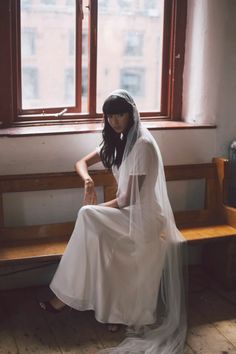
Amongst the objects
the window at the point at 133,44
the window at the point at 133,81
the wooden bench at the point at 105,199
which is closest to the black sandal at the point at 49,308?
the wooden bench at the point at 105,199

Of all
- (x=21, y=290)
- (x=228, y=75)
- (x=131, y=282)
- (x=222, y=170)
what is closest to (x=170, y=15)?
(x=228, y=75)

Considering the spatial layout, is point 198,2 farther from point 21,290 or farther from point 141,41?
point 21,290

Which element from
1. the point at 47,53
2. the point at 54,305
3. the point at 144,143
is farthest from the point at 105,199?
the point at 47,53

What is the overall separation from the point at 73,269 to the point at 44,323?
14.1 inches

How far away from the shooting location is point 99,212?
108 inches

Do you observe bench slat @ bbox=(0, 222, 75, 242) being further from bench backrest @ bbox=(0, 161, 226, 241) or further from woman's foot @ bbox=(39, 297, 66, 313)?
woman's foot @ bbox=(39, 297, 66, 313)

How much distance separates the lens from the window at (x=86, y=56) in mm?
3137

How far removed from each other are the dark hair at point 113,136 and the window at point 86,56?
494mm

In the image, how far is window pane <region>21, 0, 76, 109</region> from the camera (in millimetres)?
3141

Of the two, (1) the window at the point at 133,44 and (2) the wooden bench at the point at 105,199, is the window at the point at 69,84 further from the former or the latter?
(2) the wooden bench at the point at 105,199

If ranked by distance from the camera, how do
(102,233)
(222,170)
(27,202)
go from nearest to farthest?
(102,233) → (27,202) → (222,170)

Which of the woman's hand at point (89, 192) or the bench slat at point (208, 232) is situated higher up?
the woman's hand at point (89, 192)

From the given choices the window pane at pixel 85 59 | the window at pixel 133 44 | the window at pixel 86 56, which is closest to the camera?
the window at pixel 86 56

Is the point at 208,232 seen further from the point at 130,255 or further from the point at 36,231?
the point at 36,231
